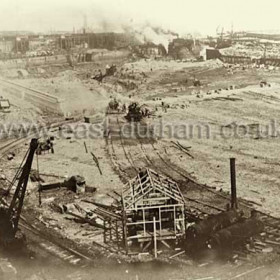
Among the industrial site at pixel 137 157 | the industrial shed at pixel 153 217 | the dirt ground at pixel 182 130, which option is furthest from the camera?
the dirt ground at pixel 182 130

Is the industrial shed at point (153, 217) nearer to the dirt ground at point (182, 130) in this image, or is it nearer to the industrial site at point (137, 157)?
the industrial site at point (137, 157)

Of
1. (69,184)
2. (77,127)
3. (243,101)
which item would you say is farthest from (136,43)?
(69,184)

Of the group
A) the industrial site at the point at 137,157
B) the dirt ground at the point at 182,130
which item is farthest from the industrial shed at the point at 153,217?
the dirt ground at the point at 182,130

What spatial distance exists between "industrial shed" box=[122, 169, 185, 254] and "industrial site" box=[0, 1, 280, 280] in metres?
0.06

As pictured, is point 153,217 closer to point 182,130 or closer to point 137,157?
point 137,157

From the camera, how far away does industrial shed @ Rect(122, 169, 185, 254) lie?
1925 cm

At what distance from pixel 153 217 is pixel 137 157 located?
15.7 m

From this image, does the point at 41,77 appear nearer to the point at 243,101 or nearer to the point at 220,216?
the point at 243,101

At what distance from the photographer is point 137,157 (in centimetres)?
3431

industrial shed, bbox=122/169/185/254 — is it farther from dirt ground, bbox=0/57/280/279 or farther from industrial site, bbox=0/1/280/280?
dirt ground, bbox=0/57/280/279

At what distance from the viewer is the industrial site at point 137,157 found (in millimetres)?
18797

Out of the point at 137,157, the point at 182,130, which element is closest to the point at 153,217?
the point at 137,157

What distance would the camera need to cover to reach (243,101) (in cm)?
5197

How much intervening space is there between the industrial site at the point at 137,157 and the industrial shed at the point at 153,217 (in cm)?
6
